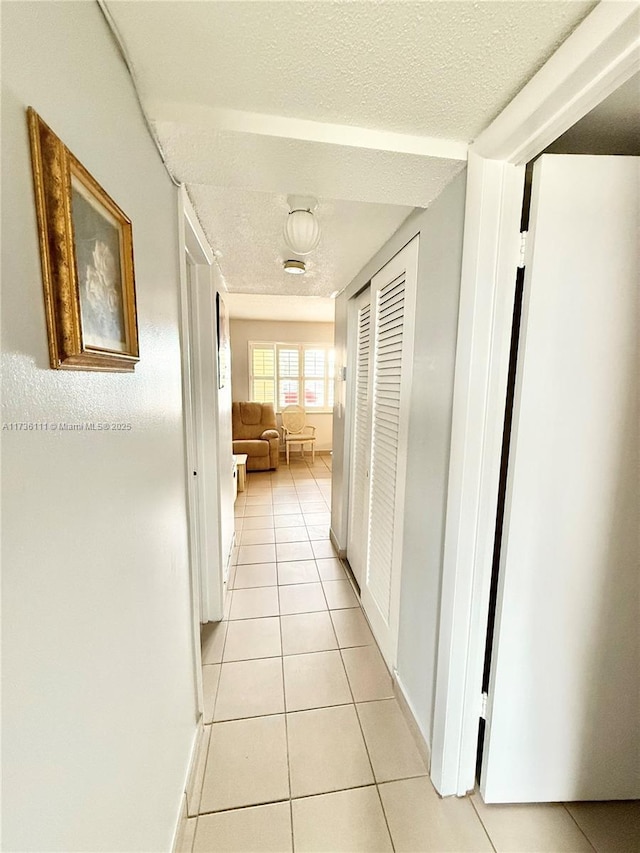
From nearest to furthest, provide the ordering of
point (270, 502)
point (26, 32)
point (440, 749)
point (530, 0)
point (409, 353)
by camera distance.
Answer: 1. point (26, 32)
2. point (530, 0)
3. point (440, 749)
4. point (409, 353)
5. point (270, 502)

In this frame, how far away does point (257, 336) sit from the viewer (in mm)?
6117

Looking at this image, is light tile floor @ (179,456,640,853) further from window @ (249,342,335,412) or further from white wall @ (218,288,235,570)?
window @ (249,342,335,412)

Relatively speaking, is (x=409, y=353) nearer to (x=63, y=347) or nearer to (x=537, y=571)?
(x=537, y=571)

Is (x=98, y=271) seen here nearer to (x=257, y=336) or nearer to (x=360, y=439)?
(x=360, y=439)

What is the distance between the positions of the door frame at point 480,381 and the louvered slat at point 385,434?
53 centimetres

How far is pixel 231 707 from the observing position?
4.97ft

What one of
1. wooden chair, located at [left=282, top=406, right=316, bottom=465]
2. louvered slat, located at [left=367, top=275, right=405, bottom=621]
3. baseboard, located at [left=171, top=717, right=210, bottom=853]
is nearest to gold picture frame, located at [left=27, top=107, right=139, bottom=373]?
louvered slat, located at [left=367, top=275, right=405, bottom=621]

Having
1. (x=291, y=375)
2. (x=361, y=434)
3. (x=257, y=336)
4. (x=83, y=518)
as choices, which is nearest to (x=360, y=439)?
(x=361, y=434)

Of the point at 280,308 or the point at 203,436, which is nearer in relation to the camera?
the point at 203,436

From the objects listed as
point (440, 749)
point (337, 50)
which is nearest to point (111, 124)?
point (337, 50)

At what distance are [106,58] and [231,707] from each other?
2166 mm

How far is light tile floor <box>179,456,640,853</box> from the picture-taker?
108cm

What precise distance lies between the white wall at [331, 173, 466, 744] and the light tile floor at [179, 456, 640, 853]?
21 cm

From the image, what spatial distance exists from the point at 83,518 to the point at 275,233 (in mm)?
1522
